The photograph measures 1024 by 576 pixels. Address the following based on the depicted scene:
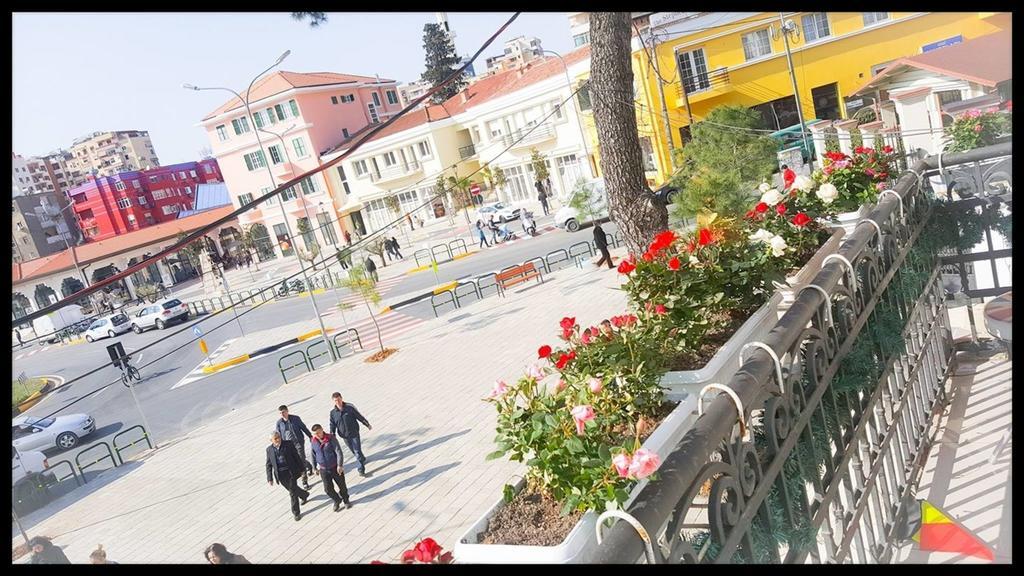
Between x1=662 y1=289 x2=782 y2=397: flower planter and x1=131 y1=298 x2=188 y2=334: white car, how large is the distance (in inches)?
1104

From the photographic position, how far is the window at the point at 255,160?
22.7 m

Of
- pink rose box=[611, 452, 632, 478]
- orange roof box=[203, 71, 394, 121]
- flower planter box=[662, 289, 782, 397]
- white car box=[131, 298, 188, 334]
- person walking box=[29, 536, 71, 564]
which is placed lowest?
person walking box=[29, 536, 71, 564]

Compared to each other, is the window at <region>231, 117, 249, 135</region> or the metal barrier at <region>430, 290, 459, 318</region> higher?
the window at <region>231, 117, 249, 135</region>

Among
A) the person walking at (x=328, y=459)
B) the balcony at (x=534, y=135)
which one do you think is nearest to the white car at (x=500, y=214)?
the balcony at (x=534, y=135)

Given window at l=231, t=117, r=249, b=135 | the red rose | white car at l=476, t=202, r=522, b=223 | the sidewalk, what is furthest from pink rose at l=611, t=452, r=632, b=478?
white car at l=476, t=202, r=522, b=223

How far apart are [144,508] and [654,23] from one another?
67.8ft

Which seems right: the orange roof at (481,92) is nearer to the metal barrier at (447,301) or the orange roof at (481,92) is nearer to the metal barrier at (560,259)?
the metal barrier at (560,259)

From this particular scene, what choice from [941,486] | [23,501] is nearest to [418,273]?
[23,501]

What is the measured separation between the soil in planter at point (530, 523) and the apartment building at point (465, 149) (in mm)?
28944

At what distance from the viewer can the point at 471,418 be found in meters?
9.49

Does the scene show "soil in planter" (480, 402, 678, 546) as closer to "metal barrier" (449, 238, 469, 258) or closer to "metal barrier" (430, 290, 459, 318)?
"metal barrier" (430, 290, 459, 318)

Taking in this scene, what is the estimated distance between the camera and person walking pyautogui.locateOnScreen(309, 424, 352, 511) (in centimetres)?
741

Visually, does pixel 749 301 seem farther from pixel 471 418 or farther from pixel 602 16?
pixel 471 418
